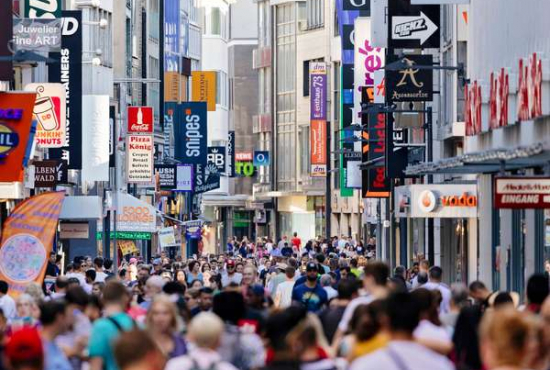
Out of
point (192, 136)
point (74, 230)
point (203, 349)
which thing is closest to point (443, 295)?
point (203, 349)

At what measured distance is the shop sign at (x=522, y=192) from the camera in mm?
21969

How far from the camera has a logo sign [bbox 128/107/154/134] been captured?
5628 cm

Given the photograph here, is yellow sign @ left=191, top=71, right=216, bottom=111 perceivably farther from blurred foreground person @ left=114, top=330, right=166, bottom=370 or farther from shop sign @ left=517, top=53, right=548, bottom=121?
blurred foreground person @ left=114, top=330, right=166, bottom=370

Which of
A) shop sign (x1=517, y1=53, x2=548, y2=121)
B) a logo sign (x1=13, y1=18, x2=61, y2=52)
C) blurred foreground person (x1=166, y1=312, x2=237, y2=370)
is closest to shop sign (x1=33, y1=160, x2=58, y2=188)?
a logo sign (x1=13, y1=18, x2=61, y2=52)

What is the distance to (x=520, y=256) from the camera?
31359 millimetres

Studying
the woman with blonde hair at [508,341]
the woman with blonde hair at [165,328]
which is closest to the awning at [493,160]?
the woman with blonde hair at [165,328]

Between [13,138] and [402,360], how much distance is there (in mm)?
20684

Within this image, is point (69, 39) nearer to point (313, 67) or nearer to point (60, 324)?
point (60, 324)

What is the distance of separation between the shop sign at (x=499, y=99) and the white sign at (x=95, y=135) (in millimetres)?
19764

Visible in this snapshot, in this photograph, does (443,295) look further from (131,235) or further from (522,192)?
(131,235)

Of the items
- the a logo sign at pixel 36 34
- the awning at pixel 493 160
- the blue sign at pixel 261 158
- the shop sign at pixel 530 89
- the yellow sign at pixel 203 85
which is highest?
the yellow sign at pixel 203 85

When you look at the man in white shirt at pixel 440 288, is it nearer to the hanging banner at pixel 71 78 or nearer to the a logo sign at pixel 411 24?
the a logo sign at pixel 411 24

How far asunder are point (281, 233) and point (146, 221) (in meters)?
56.7

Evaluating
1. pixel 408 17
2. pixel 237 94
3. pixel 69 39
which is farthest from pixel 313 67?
pixel 408 17
